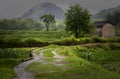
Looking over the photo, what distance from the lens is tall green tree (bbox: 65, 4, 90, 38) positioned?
101250 mm

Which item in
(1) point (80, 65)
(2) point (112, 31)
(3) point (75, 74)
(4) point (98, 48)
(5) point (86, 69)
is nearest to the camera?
(3) point (75, 74)

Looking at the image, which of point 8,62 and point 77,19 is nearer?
point 8,62

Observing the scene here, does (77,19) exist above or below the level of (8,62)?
above

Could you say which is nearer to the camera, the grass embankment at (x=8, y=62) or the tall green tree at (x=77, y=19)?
the grass embankment at (x=8, y=62)

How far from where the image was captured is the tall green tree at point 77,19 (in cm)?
10125

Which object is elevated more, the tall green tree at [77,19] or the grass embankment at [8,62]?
the tall green tree at [77,19]

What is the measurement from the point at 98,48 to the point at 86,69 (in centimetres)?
3678

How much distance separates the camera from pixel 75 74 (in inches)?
1141

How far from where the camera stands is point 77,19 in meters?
101

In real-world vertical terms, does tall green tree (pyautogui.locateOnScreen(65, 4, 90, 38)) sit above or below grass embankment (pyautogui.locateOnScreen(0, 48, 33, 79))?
above

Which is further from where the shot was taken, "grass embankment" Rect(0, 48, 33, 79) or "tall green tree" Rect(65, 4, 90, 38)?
"tall green tree" Rect(65, 4, 90, 38)

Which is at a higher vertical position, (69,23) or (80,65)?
(69,23)

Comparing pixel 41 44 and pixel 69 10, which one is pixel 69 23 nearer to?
pixel 69 10

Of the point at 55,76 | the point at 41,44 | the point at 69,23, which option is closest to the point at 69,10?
the point at 69,23
